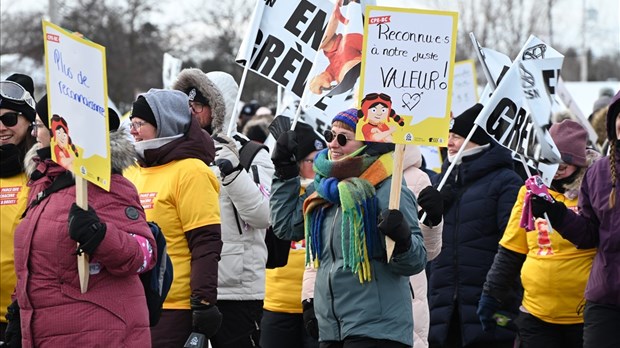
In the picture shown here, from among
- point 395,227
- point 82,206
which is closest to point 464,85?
point 395,227

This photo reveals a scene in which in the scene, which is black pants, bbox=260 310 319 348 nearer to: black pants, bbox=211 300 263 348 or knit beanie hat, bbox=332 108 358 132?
black pants, bbox=211 300 263 348

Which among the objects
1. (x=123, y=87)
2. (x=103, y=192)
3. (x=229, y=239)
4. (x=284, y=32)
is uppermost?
(x=284, y=32)

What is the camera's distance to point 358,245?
19.4ft

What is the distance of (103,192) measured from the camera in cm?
528

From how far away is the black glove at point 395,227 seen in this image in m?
5.69

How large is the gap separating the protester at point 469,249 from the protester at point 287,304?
0.90 m

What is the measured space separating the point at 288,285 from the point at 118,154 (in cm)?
298

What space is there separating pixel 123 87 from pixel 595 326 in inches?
1469

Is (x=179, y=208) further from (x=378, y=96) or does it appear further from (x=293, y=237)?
(x=378, y=96)

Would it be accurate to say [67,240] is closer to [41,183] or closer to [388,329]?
[41,183]

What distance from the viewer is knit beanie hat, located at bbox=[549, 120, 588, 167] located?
7.52 m

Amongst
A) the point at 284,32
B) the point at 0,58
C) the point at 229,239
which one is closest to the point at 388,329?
the point at 229,239

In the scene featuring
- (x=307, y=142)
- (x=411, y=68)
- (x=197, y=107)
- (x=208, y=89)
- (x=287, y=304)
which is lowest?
(x=287, y=304)

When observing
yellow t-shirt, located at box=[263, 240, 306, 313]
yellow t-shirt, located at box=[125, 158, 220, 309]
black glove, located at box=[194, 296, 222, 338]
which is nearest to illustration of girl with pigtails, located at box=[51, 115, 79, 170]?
yellow t-shirt, located at box=[125, 158, 220, 309]
